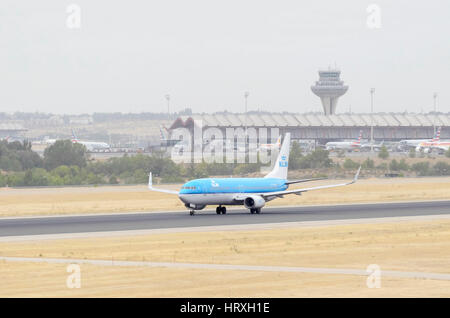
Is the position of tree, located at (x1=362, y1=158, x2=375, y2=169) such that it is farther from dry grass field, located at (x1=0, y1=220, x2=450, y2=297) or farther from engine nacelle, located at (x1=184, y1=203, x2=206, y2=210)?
dry grass field, located at (x1=0, y1=220, x2=450, y2=297)

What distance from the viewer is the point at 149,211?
76125 mm

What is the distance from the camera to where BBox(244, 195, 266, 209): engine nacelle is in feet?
232

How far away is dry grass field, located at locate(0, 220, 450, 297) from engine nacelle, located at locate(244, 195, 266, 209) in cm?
1351

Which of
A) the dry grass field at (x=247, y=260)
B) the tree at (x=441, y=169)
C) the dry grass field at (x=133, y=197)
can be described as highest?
the dry grass field at (x=247, y=260)

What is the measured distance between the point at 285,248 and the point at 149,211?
31538 mm

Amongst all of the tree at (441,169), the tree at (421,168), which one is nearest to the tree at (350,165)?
the tree at (421,168)

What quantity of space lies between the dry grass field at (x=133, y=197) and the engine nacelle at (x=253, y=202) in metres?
10.1

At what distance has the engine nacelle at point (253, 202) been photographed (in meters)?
70.8

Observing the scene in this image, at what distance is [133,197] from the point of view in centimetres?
9588

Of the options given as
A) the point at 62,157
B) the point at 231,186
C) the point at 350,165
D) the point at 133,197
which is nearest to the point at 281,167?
the point at 231,186

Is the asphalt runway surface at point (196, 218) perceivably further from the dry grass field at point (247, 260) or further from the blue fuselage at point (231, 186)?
the dry grass field at point (247, 260)

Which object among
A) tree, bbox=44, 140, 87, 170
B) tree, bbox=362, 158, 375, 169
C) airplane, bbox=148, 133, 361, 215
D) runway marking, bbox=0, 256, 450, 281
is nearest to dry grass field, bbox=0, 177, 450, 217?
airplane, bbox=148, 133, 361, 215

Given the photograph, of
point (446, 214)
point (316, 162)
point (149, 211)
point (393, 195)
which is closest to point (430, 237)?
point (446, 214)
